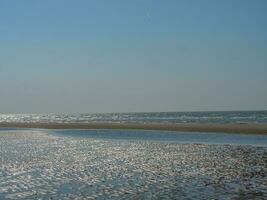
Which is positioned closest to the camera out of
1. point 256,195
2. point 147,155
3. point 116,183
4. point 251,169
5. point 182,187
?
point 256,195

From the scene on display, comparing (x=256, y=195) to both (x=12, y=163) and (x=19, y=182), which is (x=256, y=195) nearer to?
(x=19, y=182)

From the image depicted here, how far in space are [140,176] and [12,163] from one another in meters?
9.16

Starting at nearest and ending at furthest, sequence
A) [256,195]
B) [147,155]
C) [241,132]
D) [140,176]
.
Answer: [256,195] → [140,176] → [147,155] → [241,132]

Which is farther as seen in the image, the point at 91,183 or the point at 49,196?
the point at 91,183

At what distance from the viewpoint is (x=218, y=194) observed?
55.2 ft

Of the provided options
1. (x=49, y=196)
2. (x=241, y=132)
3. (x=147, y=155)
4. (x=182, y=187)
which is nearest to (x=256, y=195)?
(x=182, y=187)

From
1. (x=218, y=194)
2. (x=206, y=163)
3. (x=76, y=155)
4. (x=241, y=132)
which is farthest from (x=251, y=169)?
(x=241, y=132)

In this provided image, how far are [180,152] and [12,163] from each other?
12.3m

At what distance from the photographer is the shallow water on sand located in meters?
17.2

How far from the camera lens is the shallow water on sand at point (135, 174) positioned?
17.2 metres

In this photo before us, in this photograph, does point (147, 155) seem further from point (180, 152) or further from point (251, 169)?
point (251, 169)

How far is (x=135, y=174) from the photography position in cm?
2239

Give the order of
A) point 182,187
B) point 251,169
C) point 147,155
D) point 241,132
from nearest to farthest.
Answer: point 182,187, point 251,169, point 147,155, point 241,132

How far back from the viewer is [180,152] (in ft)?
110
